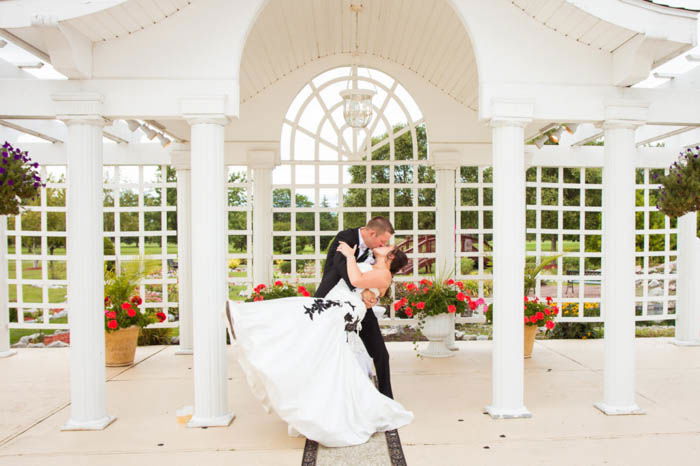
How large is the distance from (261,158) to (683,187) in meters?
4.92

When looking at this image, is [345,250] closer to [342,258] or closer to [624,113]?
[342,258]

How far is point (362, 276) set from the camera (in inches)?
186

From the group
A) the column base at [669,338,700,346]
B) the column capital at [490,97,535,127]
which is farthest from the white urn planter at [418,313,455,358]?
the column base at [669,338,700,346]

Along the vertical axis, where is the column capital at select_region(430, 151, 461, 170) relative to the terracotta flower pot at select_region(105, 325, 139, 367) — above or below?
above

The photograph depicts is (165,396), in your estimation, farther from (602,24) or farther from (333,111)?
(602,24)

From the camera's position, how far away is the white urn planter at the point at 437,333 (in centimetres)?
725

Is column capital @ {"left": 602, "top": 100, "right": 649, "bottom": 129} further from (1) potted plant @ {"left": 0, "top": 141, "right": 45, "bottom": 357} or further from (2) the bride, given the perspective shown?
(1) potted plant @ {"left": 0, "top": 141, "right": 45, "bottom": 357}

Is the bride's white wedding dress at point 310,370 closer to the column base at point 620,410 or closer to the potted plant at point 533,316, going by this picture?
the column base at point 620,410

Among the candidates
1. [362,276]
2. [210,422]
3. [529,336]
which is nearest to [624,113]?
[362,276]

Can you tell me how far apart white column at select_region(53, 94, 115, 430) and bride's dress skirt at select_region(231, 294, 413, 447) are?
1.27m

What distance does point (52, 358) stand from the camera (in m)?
7.50

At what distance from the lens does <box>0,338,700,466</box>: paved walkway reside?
4.20 meters

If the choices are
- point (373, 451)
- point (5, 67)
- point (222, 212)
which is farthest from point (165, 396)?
point (5, 67)

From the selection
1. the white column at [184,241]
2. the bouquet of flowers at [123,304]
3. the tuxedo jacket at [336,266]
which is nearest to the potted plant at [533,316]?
the tuxedo jacket at [336,266]
